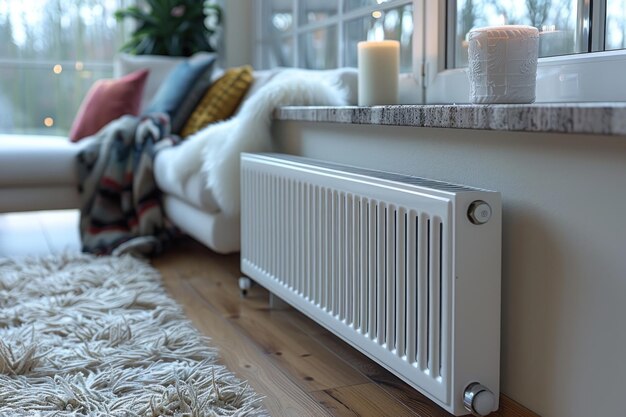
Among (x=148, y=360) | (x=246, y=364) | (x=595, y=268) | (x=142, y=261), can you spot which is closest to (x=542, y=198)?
(x=595, y=268)

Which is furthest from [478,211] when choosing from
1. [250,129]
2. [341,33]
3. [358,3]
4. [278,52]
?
[278,52]

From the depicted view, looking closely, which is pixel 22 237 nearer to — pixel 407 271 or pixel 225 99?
pixel 225 99

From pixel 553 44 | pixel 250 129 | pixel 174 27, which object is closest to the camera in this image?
pixel 553 44

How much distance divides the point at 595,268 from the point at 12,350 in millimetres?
1278

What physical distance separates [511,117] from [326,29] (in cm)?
185

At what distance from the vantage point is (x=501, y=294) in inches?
53.6

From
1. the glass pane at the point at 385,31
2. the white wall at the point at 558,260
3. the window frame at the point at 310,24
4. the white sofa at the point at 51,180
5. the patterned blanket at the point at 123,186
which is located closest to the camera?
the white wall at the point at 558,260

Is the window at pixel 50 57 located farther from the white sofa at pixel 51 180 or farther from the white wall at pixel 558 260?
the white wall at pixel 558 260

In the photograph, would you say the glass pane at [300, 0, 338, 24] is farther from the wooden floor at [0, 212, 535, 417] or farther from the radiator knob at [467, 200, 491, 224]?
the radiator knob at [467, 200, 491, 224]

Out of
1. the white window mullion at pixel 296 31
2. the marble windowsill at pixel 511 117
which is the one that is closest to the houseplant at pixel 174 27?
the white window mullion at pixel 296 31

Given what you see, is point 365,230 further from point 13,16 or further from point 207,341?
point 13,16

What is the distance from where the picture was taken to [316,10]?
3027mm

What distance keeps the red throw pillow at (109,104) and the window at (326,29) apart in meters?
0.68

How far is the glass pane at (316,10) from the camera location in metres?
2.83
